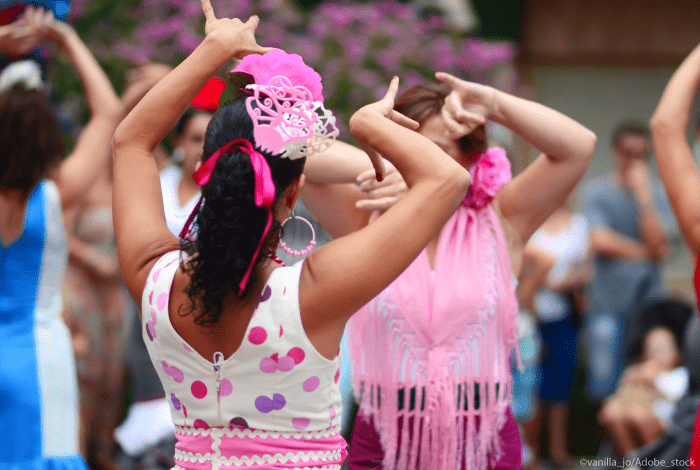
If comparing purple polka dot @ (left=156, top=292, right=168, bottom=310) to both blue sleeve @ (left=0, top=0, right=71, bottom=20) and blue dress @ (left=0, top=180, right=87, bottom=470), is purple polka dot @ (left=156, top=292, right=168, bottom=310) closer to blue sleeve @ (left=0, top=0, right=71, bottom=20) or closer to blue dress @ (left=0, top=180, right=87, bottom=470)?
blue dress @ (left=0, top=180, right=87, bottom=470)

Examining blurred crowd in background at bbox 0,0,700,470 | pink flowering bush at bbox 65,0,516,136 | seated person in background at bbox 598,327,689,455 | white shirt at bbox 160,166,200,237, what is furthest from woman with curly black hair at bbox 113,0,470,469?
pink flowering bush at bbox 65,0,516,136

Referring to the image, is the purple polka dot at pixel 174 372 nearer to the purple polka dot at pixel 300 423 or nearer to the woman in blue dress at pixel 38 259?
the purple polka dot at pixel 300 423

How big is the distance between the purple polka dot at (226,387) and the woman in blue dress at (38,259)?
53.4 inches

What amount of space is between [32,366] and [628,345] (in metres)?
3.13

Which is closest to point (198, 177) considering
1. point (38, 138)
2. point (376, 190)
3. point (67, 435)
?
point (376, 190)

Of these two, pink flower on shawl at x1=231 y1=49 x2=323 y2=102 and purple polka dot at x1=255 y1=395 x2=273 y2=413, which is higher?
pink flower on shawl at x1=231 y1=49 x2=323 y2=102

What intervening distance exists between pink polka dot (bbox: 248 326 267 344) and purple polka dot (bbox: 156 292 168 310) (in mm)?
178

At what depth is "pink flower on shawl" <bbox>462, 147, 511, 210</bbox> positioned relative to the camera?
2.22 meters

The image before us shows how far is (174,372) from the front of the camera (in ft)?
5.21

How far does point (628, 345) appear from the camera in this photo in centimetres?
451

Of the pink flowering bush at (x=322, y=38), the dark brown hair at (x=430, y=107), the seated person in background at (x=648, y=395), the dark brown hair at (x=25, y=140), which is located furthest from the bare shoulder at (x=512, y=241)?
the pink flowering bush at (x=322, y=38)

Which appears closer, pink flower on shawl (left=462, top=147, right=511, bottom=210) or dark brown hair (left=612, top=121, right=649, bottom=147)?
pink flower on shawl (left=462, top=147, right=511, bottom=210)

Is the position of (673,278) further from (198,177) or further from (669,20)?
(198,177)

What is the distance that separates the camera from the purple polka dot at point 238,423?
1555mm
